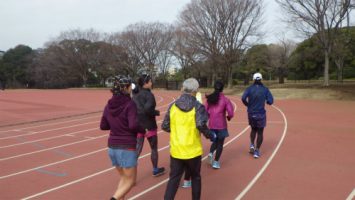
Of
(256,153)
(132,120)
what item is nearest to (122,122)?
(132,120)

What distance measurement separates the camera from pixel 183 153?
4098mm

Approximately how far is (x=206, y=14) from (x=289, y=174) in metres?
34.9

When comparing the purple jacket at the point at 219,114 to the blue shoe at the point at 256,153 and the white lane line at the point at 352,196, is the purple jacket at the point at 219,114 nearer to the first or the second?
the blue shoe at the point at 256,153

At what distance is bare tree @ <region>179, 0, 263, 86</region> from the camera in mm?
38062

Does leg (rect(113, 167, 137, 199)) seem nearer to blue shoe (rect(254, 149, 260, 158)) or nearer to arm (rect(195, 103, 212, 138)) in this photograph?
arm (rect(195, 103, 212, 138))

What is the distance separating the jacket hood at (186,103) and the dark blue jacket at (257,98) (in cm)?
324

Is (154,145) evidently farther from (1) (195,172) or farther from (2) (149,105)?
(1) (195,172)

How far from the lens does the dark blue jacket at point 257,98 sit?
7.10m

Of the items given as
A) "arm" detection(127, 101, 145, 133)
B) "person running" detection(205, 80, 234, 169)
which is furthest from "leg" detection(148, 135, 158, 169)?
"arm" detection(127, 101, 145, 133)

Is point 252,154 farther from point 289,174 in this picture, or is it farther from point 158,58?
point 158,58

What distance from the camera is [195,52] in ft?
141

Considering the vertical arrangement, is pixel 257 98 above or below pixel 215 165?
above

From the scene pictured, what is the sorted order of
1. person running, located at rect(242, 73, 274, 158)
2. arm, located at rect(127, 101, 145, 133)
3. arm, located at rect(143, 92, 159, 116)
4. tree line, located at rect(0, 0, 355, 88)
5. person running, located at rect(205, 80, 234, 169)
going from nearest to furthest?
arm, located at rect(127, 101, 145, 133), arm, located at rect(143, 92, 159, 116), person running, located at rect(205, 80, 234, 169), person running, located at rect(242, 73, 274, 158), tree line, located at rect(0, 0, 355, 88)

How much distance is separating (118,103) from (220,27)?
36.2 meters
